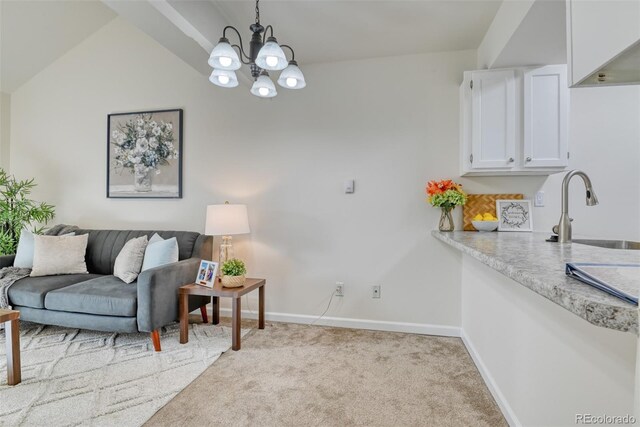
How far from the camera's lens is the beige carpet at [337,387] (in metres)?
1.76

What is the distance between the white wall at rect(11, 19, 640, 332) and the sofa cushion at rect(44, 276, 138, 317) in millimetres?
1043

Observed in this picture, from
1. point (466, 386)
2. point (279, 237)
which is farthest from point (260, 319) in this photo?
point (466, 386)

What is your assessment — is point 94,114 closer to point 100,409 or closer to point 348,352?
point 100,409

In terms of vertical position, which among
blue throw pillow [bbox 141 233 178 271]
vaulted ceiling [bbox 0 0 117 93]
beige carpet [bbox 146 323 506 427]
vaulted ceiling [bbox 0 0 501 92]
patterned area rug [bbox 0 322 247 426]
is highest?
vaulted ceiling [bbox 0 0 117 93]

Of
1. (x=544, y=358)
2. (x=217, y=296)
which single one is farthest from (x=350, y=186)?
(x=544, y=358)

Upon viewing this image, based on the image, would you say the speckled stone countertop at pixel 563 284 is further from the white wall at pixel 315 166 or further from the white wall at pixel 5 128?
the white wall at pixel 5 128

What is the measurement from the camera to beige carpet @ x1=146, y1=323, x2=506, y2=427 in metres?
1.76

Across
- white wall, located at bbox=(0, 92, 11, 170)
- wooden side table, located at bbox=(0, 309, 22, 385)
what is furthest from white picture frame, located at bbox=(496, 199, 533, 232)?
white wall, located at bbox=(0, 92, 11, 170)

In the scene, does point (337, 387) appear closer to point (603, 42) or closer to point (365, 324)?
point (365, 324)

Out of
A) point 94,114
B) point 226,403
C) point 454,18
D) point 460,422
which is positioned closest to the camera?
point 460,422

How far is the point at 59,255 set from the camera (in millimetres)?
3061

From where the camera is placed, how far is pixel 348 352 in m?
2.57

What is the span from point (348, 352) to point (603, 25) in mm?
2387

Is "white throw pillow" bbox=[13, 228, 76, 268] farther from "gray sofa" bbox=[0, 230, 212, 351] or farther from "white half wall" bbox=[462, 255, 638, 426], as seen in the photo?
"white half wall" bbox=[462, 255, 638, 426]
